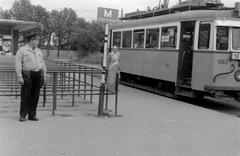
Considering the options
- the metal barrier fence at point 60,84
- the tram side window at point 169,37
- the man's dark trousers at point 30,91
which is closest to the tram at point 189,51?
the tram side window at point 169,37

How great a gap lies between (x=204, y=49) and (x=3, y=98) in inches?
257

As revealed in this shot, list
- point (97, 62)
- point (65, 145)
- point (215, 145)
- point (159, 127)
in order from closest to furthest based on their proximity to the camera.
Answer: point (65, 145) < point (215, 145) < point (159, 127) < point (97, 62)

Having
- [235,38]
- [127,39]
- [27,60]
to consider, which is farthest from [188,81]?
[27,60]

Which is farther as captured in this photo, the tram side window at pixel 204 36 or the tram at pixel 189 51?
the tram side window at pixel 204 36

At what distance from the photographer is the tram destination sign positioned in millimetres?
11414

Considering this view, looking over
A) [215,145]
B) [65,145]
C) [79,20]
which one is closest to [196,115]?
[215,145]

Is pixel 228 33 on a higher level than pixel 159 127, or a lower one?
higher

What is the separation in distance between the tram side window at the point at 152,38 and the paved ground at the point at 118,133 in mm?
5122

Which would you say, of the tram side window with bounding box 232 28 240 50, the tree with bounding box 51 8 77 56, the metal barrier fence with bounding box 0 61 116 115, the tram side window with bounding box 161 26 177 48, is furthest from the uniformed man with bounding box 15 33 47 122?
the tree with bounding box 51 8 77 56

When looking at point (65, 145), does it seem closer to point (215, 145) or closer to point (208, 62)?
point (215, 145)

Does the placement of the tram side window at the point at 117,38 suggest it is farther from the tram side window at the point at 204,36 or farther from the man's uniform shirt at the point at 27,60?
the man's uniform shirt at the point at 27,60

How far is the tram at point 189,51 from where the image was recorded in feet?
36.9

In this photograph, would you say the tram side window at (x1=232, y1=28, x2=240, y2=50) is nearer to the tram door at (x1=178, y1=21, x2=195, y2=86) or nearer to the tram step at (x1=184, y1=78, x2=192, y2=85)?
the tram door at (x1=178, y1=21, x2=195, y2=86)

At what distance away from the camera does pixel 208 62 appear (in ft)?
37.2
